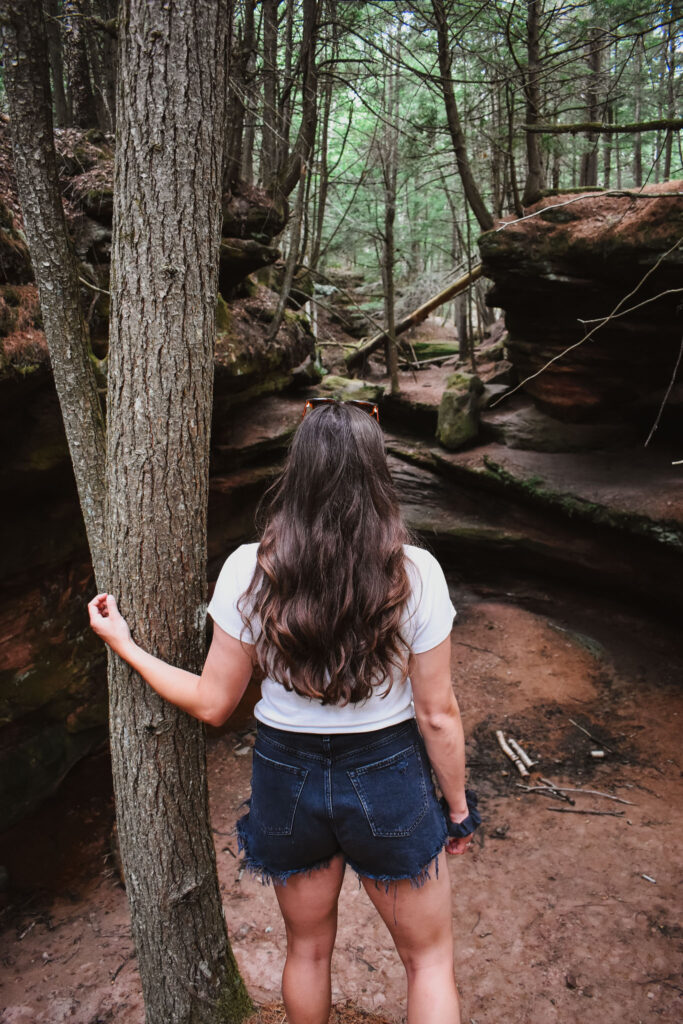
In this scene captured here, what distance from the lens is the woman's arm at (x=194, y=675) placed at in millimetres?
1850

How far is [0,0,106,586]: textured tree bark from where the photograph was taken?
265cm

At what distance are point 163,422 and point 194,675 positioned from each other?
90 cm

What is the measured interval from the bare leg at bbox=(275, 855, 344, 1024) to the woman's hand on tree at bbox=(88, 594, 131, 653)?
995mm

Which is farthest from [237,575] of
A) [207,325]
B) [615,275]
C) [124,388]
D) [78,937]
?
[615,275]

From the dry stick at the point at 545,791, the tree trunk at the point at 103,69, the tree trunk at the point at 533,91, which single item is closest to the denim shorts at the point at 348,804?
the dry stick at the point at 545,791

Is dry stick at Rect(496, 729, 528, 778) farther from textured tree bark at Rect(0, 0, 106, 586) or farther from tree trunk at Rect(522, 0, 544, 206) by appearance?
tree trunk at Rect(522, 0, 544, 206)

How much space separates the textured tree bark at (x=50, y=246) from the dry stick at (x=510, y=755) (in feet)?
16.5

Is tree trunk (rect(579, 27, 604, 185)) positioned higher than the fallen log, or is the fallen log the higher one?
tree trunk (rect(579, 27, 604, 185))

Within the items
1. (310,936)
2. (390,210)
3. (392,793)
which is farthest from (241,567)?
(390,210)

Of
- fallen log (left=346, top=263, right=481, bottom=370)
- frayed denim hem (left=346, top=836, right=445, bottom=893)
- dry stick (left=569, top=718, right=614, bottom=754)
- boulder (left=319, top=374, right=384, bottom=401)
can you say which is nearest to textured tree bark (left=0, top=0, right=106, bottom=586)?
frayed denim hem (left=346, top=836, right=445, bottom=893)

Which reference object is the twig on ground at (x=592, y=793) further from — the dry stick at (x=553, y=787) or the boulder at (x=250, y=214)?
the boulder at (x=250, y=214)

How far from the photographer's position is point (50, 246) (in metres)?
2.77

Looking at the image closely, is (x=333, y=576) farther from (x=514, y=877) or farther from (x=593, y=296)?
(x=593, y=296)

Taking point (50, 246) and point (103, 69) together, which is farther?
point (103, 69)
